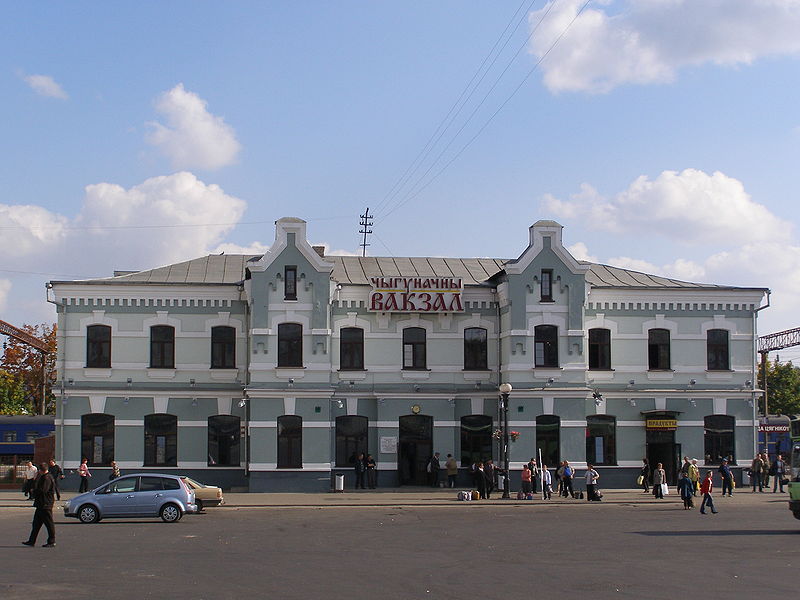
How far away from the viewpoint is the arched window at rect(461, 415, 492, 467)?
145 feet

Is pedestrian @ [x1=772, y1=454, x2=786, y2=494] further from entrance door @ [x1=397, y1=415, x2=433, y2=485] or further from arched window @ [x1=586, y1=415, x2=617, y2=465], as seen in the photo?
entrance door @ [x1=397, y1=415, x2=433, y2=485]

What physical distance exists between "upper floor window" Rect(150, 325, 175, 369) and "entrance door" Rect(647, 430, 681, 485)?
2046 centimetres

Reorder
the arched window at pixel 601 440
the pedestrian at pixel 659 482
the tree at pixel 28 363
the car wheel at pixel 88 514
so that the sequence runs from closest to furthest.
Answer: the car wheel at pixel 88 514, the pedestrian at pixel 659 482, the arched window at pixel 601 440, the tree at pixel 28 363

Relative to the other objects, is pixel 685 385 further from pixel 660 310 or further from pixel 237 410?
pixel 237 410

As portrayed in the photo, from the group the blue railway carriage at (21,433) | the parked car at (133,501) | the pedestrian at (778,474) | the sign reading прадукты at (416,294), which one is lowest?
the pedestrian at (778,474)

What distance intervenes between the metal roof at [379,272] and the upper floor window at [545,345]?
296 centimetres

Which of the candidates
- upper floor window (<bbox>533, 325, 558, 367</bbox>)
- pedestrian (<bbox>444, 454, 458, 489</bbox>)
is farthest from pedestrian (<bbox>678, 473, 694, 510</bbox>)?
pedestrian (<bbox>444, 454, 458, 489</bbox>)

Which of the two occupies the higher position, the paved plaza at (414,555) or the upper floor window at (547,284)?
the upper floor window at (547,284)

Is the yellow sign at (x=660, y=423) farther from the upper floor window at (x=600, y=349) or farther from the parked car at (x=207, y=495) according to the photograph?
the parked car at (x=207, y=495)

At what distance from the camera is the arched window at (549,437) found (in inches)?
1686

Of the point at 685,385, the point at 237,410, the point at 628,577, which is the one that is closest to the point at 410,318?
the point at 237,410

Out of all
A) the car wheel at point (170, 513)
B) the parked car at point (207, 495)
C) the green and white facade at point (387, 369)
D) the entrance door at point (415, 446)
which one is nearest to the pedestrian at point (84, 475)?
the green and white facade at point (387, 369)

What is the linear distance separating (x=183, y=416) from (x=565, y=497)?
1592 centimetres

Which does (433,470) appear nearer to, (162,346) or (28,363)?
(162,346)
